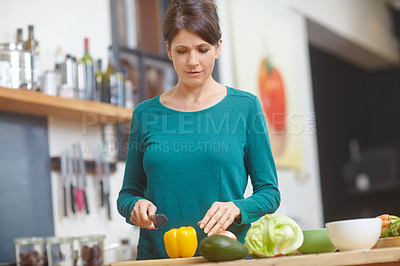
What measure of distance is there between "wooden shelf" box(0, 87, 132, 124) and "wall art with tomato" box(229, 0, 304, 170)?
1434 millimetres

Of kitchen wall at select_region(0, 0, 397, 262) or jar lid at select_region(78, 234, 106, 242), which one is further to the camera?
kitchen wall at select_region(0, 0, 397, 262)

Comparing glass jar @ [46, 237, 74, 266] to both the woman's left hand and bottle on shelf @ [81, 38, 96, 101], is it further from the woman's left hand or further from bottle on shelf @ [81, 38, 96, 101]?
the woman's left hand

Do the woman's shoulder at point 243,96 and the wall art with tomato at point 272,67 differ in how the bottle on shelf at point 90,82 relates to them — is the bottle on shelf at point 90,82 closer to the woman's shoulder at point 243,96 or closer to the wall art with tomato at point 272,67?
the woman's shoulder at point 243,96

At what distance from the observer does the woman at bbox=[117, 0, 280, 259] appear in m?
1.51

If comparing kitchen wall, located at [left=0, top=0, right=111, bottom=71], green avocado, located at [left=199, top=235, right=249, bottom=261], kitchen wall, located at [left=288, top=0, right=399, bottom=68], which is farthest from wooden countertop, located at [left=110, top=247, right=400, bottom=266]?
kitchen wall, located at [left=288, top=0, right=399, bottom=68]

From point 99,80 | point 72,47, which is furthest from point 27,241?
point 72,47

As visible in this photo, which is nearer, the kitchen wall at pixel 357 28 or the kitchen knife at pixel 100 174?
the kitchen knife at pixel 100 174

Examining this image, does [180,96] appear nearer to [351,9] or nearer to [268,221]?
[268,221]

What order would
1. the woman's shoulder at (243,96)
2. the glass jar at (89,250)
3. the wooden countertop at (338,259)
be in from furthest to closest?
the glass jar at (89,250) < the woman's shoulder at (243,96) < the wooden countertop at (338,259)

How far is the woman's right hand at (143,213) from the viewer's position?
4.64 feet

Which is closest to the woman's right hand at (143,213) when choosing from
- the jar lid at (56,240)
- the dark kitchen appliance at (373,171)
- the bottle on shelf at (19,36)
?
the jar lid at (56,240)

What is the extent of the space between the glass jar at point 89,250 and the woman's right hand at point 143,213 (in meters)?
1.12

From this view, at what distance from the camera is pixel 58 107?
8.67 ft

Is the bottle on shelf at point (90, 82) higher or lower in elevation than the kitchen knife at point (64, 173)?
higher
